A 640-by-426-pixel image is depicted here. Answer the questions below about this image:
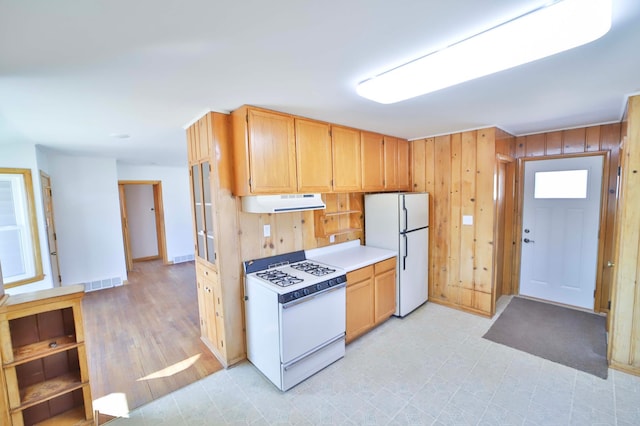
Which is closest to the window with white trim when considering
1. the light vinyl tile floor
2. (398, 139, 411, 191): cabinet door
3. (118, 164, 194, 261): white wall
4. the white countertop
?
the light vinyl tile floor

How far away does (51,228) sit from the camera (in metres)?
4.33

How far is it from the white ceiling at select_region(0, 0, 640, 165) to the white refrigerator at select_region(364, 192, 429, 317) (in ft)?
3.62

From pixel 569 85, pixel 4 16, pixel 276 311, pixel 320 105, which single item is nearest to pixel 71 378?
pixel 276 311

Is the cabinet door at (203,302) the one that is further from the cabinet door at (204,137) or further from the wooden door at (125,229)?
the wooden door at (125,229)

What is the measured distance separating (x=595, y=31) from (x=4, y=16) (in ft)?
8.25

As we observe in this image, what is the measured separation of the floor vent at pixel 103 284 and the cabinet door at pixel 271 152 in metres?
4.66

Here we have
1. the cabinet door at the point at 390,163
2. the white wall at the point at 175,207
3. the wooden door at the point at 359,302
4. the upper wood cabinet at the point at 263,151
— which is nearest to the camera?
the upper wood cabinet at the point at 263,151

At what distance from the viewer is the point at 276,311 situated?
230 centimetres

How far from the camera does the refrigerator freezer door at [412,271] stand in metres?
3.53

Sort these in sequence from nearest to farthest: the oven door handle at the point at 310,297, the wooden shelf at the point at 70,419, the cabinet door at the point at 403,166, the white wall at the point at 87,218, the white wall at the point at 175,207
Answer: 1. the wooden shelf at the point at 70,419
2. the oven door handle at the point at 310,297
3. the cabinet door at the point at 403,166
4. the white wall at the point at 87,218
5. the white wall at the point at 175,207

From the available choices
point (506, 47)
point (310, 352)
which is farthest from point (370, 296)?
point (506, 47)

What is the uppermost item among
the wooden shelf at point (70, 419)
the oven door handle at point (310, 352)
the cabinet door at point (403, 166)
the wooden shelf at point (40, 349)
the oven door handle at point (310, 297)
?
the cabinet door at point (403, 166)

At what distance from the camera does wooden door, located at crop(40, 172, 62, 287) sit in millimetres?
3972

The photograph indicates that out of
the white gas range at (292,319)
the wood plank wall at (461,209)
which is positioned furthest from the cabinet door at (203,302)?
the wood plank wall at (461,209)
